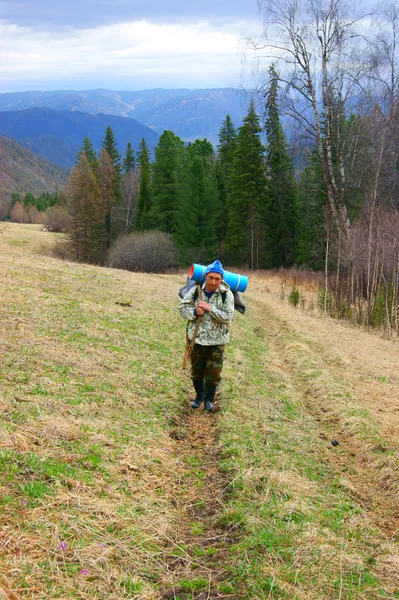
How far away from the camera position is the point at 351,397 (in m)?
9.52

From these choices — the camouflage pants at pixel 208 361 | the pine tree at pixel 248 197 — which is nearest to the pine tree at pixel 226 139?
the pine tree at pixel 248 197

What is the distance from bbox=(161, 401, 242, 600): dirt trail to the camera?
369 centimetres

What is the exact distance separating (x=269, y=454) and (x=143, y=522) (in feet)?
7.33

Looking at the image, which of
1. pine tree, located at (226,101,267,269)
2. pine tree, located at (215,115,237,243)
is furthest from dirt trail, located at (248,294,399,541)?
pine tree, located at (215,115,237,243)

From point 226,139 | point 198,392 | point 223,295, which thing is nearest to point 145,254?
point 226,139

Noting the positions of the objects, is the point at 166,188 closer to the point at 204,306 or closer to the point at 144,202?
the point at 144,202

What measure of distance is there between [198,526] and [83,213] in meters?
47.0

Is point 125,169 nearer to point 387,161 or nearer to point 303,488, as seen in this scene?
point 387,161

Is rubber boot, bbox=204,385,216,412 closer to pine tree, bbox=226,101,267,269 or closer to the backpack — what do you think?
the backpack

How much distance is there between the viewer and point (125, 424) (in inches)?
251

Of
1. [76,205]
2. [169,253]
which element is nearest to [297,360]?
[169,253]

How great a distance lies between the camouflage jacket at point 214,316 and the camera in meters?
7.12

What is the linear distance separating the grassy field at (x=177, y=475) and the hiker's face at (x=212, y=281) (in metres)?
1.90

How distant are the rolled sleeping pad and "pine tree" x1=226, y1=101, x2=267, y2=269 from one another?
3793 cm
